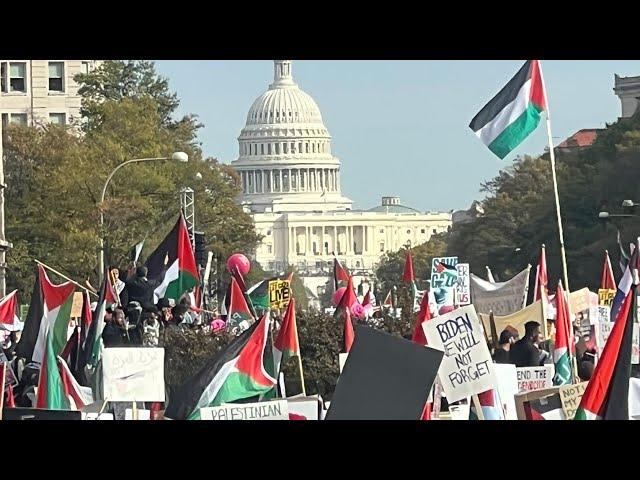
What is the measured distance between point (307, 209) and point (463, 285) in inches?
6380

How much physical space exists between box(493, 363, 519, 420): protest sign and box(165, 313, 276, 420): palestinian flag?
1.56 metres

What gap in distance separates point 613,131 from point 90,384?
61682 millimetres

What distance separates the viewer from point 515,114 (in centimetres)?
1619

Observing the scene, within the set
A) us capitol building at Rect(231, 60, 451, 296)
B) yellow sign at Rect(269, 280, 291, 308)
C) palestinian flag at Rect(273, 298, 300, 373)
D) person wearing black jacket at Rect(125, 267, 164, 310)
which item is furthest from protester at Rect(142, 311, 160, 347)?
us capitol building at Rect(231, 60, 451, 296)

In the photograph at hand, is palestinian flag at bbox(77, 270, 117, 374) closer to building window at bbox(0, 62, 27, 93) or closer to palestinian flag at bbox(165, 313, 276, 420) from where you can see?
palestinian flag at bbox(165, 313, 276, 420)

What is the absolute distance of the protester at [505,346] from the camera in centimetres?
1429

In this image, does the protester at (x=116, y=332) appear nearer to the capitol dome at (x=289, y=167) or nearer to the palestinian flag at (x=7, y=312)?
the palestinian flag at (x=7, y=312)

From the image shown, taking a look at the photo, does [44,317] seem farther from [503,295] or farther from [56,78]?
[56,78]

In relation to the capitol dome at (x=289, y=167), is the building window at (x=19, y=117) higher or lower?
lower

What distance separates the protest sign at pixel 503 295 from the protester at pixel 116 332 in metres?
6.50

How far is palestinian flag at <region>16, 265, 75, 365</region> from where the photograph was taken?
15867 millimetres

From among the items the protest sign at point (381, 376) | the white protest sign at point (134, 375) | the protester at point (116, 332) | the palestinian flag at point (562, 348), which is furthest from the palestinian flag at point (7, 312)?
the protest sign at point (381, 376)

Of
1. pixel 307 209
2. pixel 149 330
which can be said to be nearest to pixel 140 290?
pixel 149 330
